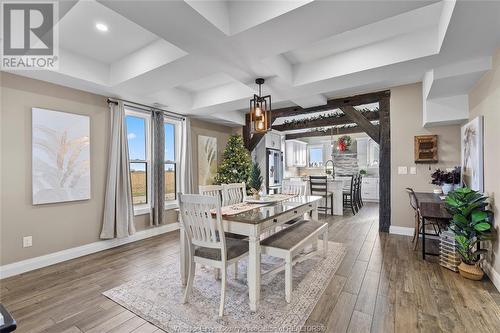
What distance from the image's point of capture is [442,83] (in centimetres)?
298

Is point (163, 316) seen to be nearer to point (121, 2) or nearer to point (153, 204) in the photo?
point (121, 2)

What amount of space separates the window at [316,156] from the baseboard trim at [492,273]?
7.09m

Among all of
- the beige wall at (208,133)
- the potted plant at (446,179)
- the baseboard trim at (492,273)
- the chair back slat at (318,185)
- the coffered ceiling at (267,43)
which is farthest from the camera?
the chair back slat at (318,185)

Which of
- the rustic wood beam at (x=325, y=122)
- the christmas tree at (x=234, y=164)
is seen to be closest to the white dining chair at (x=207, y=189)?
the christmas tree at (x=234, y=164)

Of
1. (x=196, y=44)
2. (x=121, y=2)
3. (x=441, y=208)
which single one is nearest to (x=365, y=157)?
(x=441, y=208)

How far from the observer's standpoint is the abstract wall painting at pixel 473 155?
107 inches

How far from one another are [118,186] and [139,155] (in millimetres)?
781

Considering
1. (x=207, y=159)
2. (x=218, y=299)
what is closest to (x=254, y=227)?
(x=218, y=299)

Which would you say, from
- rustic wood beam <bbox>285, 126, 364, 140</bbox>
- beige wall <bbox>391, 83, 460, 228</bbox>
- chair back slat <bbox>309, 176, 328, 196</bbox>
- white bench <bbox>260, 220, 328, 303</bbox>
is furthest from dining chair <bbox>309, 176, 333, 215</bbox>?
white bench <bbox>260, 220, 328, 303</bbox>

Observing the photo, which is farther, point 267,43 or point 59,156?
point 59,156

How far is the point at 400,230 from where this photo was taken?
425 centimetres

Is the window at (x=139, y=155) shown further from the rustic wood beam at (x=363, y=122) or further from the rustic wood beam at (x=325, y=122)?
the rustic wood beam at (x=363, y=122)

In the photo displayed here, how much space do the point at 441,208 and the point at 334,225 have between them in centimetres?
215

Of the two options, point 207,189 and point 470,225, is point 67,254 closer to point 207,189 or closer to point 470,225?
point 207,189
